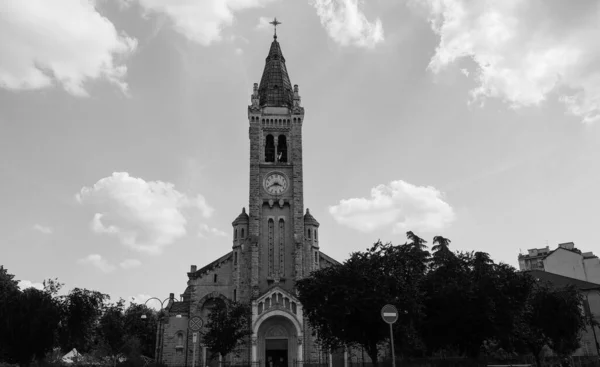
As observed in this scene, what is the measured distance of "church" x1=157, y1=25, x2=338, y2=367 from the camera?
47312 millimetres

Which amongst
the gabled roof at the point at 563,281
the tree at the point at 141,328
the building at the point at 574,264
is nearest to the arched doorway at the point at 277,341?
the gabled roof at the point at 563,281

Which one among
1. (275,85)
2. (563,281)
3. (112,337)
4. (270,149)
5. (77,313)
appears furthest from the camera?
(112,337)

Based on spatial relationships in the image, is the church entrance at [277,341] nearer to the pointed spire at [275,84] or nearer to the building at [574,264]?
the pointed spire at [275,84]

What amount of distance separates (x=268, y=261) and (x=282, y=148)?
13433mm

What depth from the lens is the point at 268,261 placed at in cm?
5112

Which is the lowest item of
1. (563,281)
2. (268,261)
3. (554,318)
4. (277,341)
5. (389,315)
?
(277,341)

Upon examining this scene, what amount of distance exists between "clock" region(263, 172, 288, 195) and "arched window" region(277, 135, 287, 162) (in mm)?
2332

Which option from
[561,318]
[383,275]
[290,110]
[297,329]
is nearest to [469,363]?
[383,275]

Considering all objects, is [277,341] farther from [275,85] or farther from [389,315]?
[389,315]

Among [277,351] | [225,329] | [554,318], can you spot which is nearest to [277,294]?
[277,351]

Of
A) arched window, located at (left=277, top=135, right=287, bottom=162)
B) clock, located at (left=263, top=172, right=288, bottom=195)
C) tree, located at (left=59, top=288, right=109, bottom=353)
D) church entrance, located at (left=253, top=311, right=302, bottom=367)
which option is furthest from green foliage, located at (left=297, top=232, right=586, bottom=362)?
arched window, located at (left=277, top=135, right=287, bottom=162)

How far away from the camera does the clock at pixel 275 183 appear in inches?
2119

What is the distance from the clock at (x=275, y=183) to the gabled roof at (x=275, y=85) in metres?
8.82

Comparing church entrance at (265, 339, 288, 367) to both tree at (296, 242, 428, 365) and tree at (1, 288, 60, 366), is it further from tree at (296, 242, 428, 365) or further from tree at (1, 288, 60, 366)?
tree at (1, 288, 60, 366)
